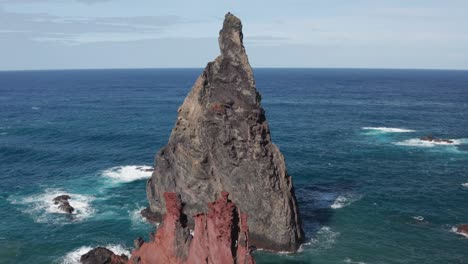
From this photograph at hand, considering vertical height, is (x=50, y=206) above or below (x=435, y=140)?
below

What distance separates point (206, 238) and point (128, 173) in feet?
211

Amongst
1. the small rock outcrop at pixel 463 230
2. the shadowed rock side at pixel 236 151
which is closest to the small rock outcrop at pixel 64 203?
the shadowed rock side at pixel 236 151

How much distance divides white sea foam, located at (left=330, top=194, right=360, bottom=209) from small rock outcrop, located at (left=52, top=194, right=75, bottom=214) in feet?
149

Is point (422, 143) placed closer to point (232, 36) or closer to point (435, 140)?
point (435, 140)

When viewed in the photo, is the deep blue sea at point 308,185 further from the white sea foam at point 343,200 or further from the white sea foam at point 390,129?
the white sea foam at point 390,129

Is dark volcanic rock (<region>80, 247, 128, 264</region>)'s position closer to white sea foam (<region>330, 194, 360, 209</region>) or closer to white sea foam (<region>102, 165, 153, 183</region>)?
white sea foam (<region>102, 165, 153, 183</region>)

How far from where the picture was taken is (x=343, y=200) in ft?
278

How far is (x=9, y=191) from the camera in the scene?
9169 centimetres

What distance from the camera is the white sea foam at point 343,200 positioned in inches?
3255

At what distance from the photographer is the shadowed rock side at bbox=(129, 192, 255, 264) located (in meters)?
40.5

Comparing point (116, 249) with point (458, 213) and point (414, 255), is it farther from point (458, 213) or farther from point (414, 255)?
point (458, 213)

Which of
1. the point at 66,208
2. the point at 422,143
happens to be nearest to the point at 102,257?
the point at 66,208

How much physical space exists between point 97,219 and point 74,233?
5.85 m

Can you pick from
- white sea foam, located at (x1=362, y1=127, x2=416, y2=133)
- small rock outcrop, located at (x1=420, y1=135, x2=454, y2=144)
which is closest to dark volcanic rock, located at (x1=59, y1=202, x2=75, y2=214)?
small rock outcrop, located at (x1=420, y1=135, x2=454, y2=144)
